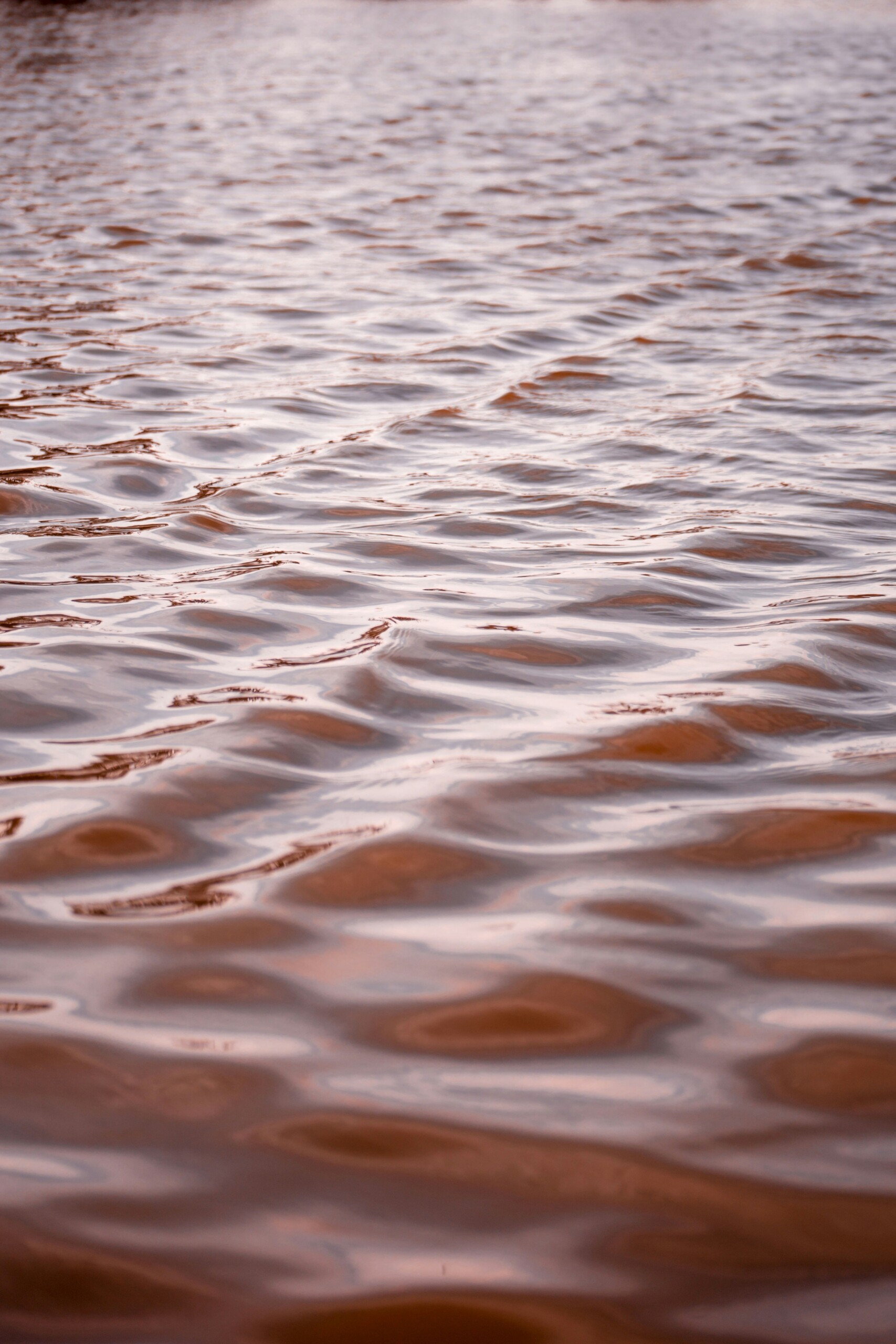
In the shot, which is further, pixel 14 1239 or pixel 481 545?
pixel 481 545

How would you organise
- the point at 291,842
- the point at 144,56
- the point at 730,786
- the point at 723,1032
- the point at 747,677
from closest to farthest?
the point at 723,1032, the point at 291,842, the point at 730,786, the point at 747,677, the point at 144,56

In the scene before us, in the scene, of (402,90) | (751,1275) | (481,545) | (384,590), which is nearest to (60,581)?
(384,590)

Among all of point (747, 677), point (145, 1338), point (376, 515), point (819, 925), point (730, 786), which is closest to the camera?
point (145, 1338)

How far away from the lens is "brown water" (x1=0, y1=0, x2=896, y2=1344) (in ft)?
3.68

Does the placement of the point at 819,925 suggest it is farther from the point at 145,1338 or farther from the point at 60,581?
the point at 60,581

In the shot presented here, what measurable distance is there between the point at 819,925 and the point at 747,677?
0.77 m

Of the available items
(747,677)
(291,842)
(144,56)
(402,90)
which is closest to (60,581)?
(291,842)

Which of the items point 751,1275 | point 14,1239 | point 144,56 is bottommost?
point 751,1275

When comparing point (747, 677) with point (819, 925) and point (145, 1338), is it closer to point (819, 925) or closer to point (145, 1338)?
point (819, 925)

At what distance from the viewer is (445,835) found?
1.73m

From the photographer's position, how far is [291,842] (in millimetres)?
1709

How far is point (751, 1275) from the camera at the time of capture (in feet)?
3.62

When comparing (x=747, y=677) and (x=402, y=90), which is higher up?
(x=402, y=90)

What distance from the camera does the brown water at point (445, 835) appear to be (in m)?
1.12
